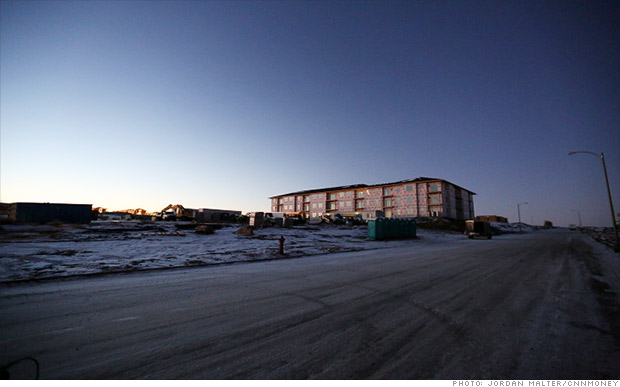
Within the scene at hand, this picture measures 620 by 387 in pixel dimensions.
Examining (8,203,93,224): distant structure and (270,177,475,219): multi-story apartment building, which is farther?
(270,177,475,219): multi-story apartment building

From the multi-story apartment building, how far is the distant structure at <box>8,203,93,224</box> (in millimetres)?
41481

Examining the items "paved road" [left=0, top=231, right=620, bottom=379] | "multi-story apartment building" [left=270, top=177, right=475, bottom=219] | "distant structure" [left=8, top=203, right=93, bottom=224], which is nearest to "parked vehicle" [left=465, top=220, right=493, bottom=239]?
"multi-story apartment building" [left=270, top=177, right=475, bottom=219]

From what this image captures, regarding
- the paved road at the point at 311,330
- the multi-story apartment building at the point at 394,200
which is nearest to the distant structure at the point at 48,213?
the paved road at the point at 311,330

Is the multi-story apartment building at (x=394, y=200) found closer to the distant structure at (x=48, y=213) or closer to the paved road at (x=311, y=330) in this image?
the distant structure at (x=48, y=213)

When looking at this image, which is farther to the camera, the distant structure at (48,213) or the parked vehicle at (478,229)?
the parked vehicle at (478,229)

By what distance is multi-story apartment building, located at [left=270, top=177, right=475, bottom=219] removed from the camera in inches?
2226

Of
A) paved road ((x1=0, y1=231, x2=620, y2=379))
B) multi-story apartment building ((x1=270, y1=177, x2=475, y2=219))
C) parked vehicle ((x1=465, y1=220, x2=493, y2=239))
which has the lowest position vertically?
paved road ((x1=0, y1=231, x2=620, y2=379))

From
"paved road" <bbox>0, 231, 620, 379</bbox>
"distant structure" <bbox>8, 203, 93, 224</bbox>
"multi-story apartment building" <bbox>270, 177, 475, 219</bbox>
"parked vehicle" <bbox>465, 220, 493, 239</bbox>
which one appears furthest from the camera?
"multi-story apartment building" <bbox>270, 177, 475, 219</bbox>

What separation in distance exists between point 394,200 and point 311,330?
206ft

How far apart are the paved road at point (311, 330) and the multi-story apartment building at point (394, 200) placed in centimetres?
4704

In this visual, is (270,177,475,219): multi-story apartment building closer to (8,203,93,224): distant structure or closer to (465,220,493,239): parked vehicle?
(465,220,493,239): parked vehicle

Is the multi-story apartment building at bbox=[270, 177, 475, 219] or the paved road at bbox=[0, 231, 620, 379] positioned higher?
the multi-story apartment building at bbox=[270, 177, 475, 219]

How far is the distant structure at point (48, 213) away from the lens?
80.4ft
